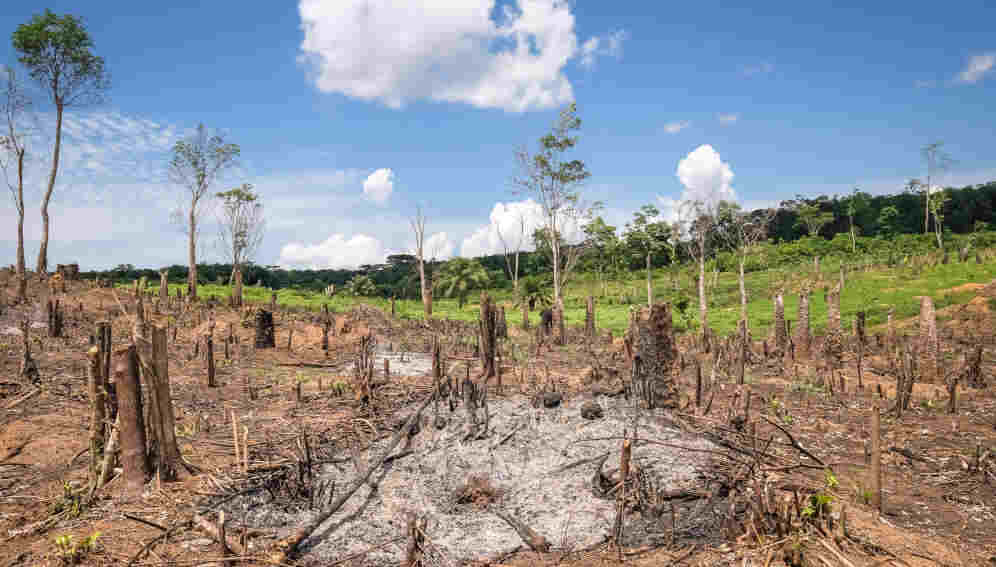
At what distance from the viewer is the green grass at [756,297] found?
22.5 m

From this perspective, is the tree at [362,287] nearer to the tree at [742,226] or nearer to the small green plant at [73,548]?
the tree at [742,226]

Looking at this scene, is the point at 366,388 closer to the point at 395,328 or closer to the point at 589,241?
the point at 395,328

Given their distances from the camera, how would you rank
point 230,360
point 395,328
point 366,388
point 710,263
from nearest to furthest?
point 366,388 → point 230,360 → point 395,328 → point 710,263

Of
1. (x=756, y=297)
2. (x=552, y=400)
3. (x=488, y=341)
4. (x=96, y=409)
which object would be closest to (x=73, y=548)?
(x=96, y=409)

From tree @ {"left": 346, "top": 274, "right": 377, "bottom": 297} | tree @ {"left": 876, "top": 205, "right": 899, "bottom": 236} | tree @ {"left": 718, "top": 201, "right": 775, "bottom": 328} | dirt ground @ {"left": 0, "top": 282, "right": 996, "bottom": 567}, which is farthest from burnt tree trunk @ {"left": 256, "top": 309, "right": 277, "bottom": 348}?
tree @ {"left": 876, "top": 205, "right": 899, "bottom": 236}

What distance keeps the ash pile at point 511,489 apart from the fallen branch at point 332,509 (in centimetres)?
7

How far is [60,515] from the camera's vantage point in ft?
16.4

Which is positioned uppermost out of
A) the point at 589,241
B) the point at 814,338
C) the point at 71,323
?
the point at 589,241

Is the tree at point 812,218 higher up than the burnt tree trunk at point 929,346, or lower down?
higher up

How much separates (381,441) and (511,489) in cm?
213

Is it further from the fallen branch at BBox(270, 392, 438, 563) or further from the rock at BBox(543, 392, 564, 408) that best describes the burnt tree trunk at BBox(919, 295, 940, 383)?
the fallen branch at BBox(270, 392, 438, 563)

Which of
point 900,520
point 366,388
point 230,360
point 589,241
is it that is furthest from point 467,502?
point 589,241

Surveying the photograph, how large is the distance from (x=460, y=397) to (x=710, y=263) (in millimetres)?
43881

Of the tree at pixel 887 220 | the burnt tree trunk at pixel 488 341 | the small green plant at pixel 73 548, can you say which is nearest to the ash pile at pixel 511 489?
the small green plant at pixel 73 548
